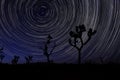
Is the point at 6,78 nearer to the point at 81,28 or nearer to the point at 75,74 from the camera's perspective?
the point at 75,74

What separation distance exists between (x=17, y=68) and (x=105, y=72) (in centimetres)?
709

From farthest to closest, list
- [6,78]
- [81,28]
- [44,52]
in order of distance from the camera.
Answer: [44,52] < [81,28] < [6,78]

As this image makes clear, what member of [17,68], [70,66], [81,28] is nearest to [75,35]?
[81,28]

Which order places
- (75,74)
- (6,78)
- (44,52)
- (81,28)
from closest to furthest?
(6,78), (75,74), (81,28), (44,52)

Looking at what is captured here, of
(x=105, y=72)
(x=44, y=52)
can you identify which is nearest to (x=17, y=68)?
(x=105, y=72)

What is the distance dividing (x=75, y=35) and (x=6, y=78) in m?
14.5

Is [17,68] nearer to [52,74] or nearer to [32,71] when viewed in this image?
[32,71]

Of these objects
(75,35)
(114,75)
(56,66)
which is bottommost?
(114,75)

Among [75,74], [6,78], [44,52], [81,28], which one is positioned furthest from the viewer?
[44,52]

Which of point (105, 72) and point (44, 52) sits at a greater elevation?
point (44, 52)

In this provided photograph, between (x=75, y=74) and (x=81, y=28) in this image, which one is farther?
(x=81, y=28)

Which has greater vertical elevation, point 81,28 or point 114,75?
point 81,28

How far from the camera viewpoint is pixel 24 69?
1777 cm

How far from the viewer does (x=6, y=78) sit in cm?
1709
